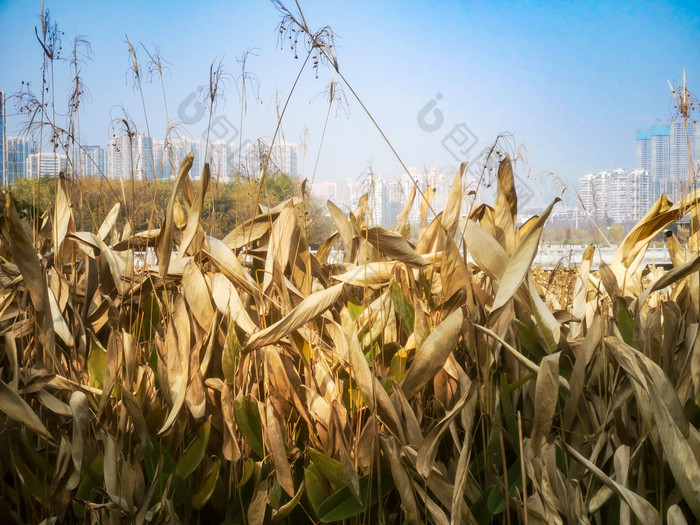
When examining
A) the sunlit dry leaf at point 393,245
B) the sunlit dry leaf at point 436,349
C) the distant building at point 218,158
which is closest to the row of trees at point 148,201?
the distant building at point 218,158

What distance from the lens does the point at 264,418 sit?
0.57 m

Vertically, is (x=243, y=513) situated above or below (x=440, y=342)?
below

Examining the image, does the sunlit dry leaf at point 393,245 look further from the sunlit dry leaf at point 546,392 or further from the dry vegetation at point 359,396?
the sunlit dry leaf at point 546,392

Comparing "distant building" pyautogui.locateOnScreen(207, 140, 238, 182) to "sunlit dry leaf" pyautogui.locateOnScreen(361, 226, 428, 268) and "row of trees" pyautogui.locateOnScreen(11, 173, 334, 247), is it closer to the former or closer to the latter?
"row of trees" pyautogui.locateOnScreen(11, 173, 334, 247)

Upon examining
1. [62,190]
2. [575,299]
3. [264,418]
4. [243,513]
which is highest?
[62,190]

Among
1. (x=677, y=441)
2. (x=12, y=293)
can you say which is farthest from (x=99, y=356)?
(x=677, y=441)

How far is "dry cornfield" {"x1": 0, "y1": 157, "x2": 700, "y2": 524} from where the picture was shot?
52cm

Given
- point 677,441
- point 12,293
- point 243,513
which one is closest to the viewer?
point 677,441

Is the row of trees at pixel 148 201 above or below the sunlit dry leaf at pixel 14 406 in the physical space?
above

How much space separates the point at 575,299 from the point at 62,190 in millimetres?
732

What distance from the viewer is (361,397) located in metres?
0.58

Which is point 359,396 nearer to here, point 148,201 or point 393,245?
point 393,245

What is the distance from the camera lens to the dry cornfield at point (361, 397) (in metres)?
0.52

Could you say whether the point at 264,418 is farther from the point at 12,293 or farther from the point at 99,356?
the point at 12,293
